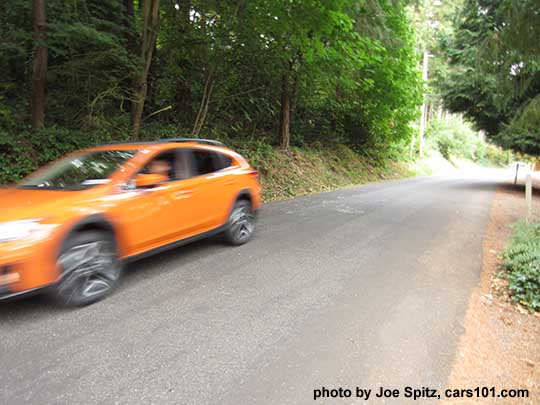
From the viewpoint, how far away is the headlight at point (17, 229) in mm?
2957

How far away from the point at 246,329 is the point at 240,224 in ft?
9.18

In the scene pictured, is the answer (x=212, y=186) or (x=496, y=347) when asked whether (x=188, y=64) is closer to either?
(x=212, y=186)

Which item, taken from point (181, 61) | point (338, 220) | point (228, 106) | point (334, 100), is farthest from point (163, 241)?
point (334, 100)

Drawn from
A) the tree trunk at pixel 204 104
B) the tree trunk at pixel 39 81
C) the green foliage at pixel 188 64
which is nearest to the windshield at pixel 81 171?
the green foliage at pixel 188 64

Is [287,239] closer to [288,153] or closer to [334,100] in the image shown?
[288,153]

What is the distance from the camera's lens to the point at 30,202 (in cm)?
342

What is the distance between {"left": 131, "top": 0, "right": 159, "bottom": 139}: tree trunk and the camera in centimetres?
945

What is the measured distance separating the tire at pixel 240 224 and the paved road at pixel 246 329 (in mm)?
227

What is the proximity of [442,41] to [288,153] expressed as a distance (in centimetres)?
936

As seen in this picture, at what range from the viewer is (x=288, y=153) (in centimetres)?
1614

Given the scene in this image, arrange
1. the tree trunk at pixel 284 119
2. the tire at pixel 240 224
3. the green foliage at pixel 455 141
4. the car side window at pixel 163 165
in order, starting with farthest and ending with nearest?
the green foliage at pixel 455 141 → the tree trunk at pixel 284 119 → the tire at pixel 240 224 → the car side window at pixel 163 165

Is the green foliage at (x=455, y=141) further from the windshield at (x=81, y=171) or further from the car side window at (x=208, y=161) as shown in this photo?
the windshield at (x=81, y=171)

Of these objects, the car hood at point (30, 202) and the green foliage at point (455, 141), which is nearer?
the car hood at point (30, 202)

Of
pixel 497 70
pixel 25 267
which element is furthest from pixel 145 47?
pixel 497 70
